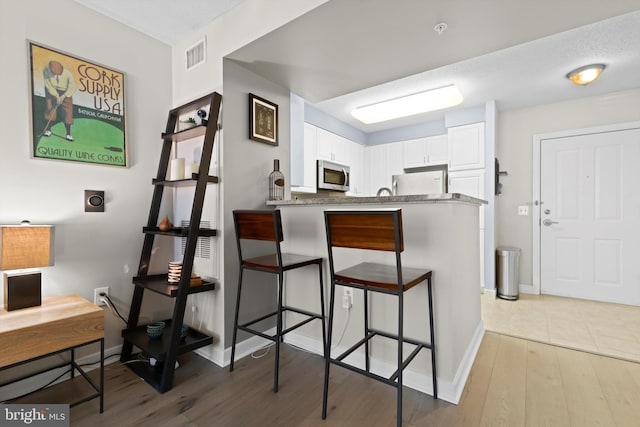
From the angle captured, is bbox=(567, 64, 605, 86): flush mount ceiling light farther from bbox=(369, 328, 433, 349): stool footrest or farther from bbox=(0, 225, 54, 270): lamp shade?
bbox=(0, 225, 54, 270): lamp shade

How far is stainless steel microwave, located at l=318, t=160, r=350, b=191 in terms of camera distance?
140 inches

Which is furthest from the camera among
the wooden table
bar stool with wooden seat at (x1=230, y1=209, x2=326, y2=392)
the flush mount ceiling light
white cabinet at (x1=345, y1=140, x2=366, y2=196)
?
white cabinet at (x1=345, y1=140, x2=366, y2=196)

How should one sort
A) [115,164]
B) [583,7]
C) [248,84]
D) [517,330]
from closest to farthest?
[583,7] < [115,164] < [248,84] < [517,330]

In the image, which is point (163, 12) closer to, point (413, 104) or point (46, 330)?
point (46, 330)

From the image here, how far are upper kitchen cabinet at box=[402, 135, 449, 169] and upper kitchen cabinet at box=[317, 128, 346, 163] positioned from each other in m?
1.03

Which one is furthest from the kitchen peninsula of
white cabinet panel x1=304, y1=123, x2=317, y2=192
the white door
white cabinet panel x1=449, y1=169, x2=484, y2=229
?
the white door

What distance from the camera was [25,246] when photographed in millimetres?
1508

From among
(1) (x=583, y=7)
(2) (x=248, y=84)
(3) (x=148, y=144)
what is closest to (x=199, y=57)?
(2) (x=248, y=84)

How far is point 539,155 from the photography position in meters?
3.78

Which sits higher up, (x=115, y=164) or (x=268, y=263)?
(x=115, y=164)

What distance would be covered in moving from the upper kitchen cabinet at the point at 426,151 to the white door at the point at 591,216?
1.18 m

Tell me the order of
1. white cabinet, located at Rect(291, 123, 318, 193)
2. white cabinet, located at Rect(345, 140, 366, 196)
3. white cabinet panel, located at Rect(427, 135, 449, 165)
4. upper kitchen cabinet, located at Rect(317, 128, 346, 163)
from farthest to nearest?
1. white cabinet, located at Rect(345, 140, 366, 196)
2. white cabinet panel, located at Rect(427, 135, 449, 165)
3. upper kitchen cabinet, located at Rect(317, 128, 346, 163)
4. white cabinet, located at Rect(291, 123, 318, 193)

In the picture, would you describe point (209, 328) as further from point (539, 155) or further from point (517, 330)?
point (539, 155)

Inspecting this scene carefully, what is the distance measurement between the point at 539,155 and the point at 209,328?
4327 millimetres
